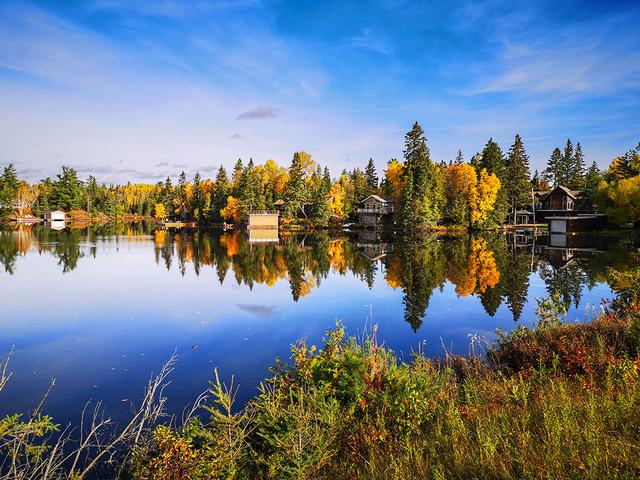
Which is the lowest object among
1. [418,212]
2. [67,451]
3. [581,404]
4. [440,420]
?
[67,451]

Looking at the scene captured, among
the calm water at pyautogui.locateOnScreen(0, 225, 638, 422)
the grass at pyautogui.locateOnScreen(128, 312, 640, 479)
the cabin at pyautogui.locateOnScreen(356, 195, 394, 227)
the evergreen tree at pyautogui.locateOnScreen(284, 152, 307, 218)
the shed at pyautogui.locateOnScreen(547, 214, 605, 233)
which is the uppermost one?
the evergreen tree at pyautogui.locateOnScreen(284, 152, 307, 218)

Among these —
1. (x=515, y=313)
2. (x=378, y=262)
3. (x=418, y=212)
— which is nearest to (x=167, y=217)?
(x=418, y=212)

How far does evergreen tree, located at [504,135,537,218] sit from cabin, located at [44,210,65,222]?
111m

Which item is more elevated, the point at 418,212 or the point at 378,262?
the point at 418,212

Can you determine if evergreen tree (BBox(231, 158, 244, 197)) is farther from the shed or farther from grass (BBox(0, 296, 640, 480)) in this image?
grass (BBox(0, 296, 640, 480))

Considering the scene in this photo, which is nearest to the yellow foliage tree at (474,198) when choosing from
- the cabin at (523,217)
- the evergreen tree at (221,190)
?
the cabin at (523,217)

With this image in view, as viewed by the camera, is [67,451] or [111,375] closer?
[67,451]

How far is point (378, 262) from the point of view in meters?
36.0

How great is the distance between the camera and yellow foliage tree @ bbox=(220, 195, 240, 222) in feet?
330

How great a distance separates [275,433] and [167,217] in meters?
130

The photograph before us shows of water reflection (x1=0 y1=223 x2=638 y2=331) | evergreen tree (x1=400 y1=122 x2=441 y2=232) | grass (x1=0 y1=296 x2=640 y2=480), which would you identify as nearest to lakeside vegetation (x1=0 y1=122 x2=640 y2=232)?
evergreen tree (x1=400 y1=122 x2=441 y2=232)

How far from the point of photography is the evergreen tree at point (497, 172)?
73725 millimetres

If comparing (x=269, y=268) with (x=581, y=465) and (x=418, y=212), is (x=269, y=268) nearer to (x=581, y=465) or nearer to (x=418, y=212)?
(x=581, y=465)

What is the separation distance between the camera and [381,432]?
6.56 metres
